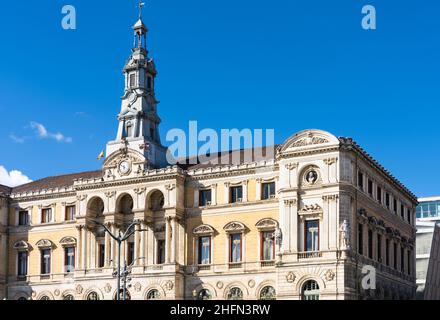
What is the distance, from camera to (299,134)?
6862 cm

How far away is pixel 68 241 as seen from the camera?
82.4m

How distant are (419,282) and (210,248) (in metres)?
32.1

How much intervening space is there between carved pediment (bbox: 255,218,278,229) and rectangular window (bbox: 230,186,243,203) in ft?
10.5

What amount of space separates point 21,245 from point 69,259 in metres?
6.38

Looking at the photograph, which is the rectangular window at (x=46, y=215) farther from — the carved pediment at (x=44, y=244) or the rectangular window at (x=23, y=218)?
the carved pediment at (x=44, y=244)

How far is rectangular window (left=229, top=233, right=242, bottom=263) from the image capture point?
73000 mm

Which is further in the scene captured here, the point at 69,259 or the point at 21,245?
the point at 21,245

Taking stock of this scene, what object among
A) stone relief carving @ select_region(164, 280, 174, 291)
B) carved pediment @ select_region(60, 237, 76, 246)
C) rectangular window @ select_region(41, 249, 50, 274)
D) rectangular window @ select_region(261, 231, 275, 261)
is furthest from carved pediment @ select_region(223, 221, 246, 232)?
rectangular window @ select_region(41, 249, 50, 274)

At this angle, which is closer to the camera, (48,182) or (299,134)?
(299,134)

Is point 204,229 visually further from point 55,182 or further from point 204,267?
point 55,182

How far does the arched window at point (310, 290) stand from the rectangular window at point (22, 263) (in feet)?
108

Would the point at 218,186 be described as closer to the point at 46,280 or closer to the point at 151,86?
the point at 151,86

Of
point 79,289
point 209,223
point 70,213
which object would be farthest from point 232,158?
point 79,289
